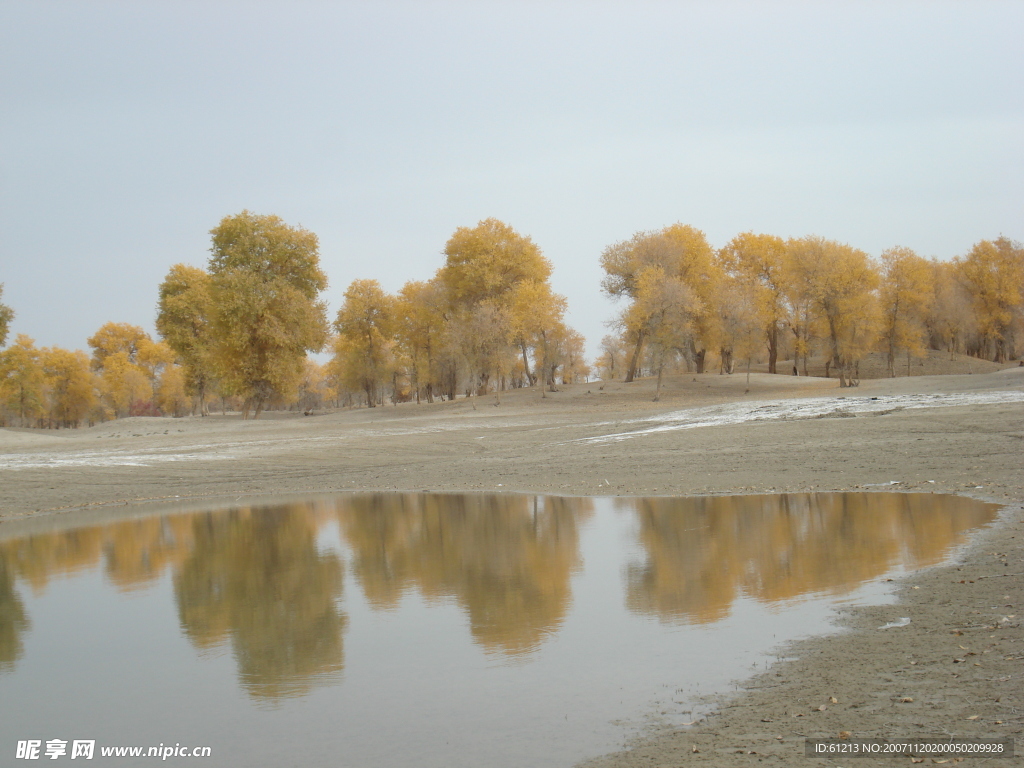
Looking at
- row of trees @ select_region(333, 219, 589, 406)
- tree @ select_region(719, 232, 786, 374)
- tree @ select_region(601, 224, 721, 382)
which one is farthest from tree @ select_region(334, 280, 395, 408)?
tree @ select_region(719, 232, 786, 374)

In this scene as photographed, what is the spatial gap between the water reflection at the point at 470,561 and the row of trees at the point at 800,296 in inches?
1393

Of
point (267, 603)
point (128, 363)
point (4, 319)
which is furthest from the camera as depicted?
point (128, 363)

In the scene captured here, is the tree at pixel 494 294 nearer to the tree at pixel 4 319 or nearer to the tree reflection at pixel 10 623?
the tree at pixel 4 319

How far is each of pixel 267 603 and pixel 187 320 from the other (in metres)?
61.0

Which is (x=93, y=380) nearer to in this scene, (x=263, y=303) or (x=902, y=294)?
(x=263, y=303)

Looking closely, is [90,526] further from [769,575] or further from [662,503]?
[769,575]

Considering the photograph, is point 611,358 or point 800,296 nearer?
point 800,296

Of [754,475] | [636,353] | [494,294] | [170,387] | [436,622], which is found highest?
[494,294]

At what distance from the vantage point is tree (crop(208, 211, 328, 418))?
50688 millimetres

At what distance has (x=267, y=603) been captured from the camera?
10.1m

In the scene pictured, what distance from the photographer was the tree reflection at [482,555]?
8938 millimetres

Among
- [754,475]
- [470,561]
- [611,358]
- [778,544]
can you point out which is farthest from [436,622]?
[611,358]

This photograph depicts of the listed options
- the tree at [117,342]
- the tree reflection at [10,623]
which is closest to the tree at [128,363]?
the tree at [117,342]

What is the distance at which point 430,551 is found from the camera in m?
12.9
